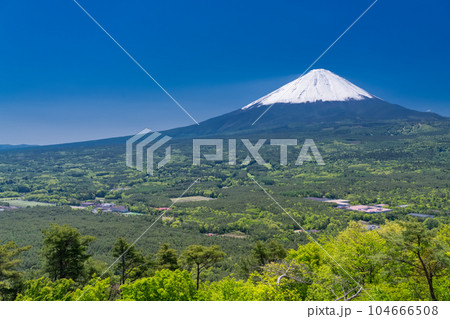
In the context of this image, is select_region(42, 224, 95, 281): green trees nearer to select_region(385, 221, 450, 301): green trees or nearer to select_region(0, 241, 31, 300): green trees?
select_region(0, 241, 31, 300): green trees

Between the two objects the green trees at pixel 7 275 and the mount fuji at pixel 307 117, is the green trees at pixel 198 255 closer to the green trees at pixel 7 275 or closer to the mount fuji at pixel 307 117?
the green trees at pixel 7 275

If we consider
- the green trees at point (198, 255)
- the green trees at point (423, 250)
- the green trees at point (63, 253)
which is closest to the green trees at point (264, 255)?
the green trees at point (198, 255)

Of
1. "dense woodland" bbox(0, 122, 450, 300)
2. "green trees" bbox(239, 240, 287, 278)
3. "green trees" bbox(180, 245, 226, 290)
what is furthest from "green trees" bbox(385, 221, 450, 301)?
"green trees" bbox(239, 240, 287, 278)

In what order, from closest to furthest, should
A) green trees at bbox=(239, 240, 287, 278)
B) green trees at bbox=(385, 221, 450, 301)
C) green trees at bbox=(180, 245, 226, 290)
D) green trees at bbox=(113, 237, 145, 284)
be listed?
1. green trees at bbox=(385, 221, 450, 301)
2. green trees at bbox=(180, 245, 226, 290)
3. green trees at bbox=(113, 237, 145, 284)
4. green trees at bbox=(239, 240, 287, 278)

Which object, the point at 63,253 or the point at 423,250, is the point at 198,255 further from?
the point at 423,250

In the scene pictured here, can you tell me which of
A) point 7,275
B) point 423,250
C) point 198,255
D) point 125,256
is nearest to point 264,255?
point 198,255

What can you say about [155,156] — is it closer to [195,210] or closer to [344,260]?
[195,210]

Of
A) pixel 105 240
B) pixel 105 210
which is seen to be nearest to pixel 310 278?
pixel 105 240
